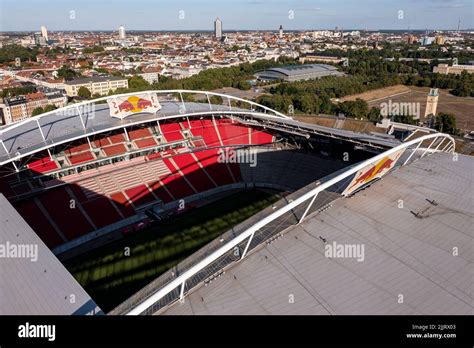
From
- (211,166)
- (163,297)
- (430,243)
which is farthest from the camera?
(211,166)

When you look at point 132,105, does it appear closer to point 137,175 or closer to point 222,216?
point 137,175

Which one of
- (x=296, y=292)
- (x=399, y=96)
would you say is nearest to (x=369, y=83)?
(x=399, y=96)

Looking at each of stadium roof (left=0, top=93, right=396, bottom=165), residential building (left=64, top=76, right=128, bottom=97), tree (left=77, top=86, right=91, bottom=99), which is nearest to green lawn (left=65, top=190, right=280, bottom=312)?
stadium roof (left=0, top=93, right=396, bottom=165)

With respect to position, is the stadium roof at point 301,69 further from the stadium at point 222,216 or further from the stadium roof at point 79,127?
the stadium roof at point 79,127

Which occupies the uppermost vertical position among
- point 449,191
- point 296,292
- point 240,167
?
point 449,191

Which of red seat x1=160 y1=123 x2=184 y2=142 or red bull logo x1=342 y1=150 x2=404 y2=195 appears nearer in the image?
red bull logo x1=342 y1=150 x2=404 y2=195

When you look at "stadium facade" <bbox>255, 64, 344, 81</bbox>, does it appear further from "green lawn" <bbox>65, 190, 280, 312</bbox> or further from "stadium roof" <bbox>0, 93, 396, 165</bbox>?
→ "green lawn" <bbox>65, 190, 280, 312</bbox>

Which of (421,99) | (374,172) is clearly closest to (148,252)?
(374,172)
